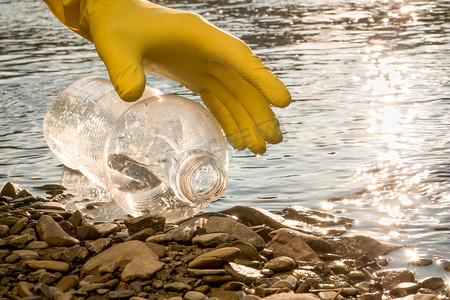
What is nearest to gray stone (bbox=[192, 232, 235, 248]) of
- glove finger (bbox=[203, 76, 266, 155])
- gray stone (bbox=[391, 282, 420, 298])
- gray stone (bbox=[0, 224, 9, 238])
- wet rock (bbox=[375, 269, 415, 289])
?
glove finger (bbox=[203, 76, 266, 155])

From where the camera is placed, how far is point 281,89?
4.14 meters

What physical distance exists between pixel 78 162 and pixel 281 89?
8.34 feet

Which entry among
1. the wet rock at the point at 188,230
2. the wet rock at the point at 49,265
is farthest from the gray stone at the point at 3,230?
the wet rock at the point at 188,230

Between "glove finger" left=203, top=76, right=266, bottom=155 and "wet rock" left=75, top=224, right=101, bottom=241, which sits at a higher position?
"glove finger" left=203, top=76, right=266, bottom=155

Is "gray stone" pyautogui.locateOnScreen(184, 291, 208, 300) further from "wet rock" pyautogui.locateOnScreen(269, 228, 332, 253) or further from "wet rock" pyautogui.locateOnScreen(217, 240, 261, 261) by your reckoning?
"wet rock" pyautogui.locateOnScreen(269, 228, 332, 253)

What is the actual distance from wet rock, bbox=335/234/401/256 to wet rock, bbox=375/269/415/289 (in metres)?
0.38

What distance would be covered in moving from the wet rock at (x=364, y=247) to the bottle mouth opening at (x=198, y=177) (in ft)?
2.59

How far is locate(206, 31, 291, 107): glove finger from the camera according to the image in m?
4.13

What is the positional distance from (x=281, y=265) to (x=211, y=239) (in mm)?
A: 466

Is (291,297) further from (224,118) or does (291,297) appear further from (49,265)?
(224,118)

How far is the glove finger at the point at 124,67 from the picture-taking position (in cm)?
395

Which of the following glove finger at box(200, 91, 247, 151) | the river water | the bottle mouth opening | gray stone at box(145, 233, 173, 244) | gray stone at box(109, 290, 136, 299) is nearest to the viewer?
gray stone at box(109, 290, 136, 299)

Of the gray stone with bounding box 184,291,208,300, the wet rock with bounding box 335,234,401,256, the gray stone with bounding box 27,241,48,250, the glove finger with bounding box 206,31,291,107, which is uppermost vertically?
the glove finger with bounding box 206,31,291,107

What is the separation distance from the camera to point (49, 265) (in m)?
3.94
